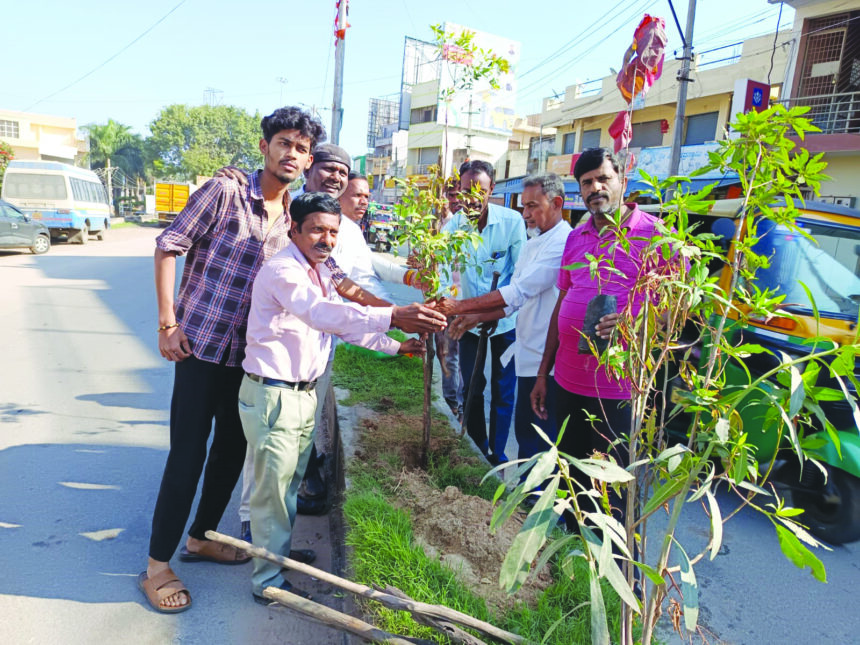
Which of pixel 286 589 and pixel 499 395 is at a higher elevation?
pixel 499 395

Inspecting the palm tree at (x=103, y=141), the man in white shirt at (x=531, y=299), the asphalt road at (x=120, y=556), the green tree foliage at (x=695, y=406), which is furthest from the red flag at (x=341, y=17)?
the palm tree at (x=103, y=141)

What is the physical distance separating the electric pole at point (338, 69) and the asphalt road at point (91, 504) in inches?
263

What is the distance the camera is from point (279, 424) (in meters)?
2.52

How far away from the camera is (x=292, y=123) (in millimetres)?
2686

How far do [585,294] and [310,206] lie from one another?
4.29 ft

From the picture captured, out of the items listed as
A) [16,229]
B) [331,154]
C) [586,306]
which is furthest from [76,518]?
[16,229]

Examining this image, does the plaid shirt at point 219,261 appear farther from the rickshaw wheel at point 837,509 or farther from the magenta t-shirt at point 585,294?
the rickshaw wheel at point 837,509

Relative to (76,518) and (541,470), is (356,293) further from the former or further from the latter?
(541,470)

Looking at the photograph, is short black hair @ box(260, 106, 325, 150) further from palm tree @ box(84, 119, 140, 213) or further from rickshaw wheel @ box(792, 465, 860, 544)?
palm tree @ box(84, 119, 140, 213)

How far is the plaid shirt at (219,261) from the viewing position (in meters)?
2.63

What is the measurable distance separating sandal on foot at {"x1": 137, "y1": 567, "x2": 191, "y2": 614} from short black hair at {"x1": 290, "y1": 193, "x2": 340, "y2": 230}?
1.69 meters

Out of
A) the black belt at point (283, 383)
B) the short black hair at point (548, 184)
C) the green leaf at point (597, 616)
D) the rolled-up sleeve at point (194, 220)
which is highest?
the short black hair at point (548, 184)

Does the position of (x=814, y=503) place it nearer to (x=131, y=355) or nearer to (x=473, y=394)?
(x=473, y=394)

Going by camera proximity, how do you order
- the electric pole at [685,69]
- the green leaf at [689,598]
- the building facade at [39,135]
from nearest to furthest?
the green leaf at [689,598], the electric pole at [685,69], the building facade at [39,135]
